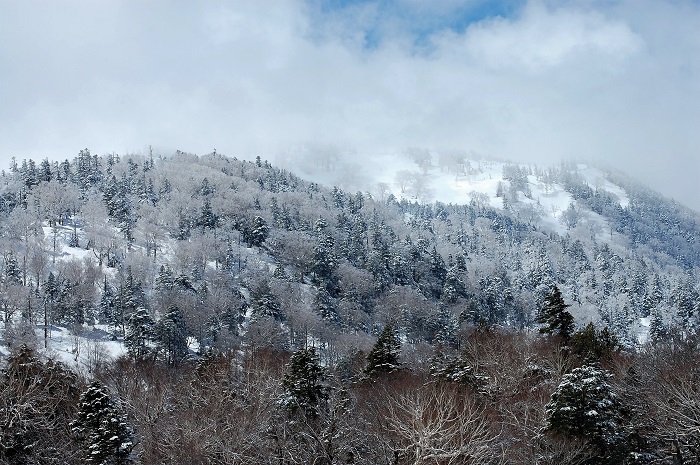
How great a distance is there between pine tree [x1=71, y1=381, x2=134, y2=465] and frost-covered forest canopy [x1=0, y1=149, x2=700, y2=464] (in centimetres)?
12

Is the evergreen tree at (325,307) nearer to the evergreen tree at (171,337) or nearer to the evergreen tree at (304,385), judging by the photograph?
the evergreen tree at (171,337)

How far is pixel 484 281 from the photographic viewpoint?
144 m

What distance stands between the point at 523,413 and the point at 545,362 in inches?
379

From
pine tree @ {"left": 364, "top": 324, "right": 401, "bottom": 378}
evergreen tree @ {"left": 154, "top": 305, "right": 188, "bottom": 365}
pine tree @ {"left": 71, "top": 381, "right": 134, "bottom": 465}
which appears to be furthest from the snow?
pine tree @ {"left": 71, "top": 381, "right": 134, "bottom": 465}

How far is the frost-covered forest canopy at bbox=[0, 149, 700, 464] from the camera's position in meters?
26.4

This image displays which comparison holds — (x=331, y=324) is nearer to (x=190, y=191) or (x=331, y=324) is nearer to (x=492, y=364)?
(x=492, y=364)

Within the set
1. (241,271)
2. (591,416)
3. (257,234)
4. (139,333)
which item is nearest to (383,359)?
(591,416)

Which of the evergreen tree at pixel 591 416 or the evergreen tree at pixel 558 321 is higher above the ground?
the evergreen tree at pixel 558 321

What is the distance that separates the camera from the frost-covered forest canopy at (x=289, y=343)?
26438 millimetres

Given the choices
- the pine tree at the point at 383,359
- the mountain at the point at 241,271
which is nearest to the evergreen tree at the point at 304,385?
the pine tree at the point at 383,359

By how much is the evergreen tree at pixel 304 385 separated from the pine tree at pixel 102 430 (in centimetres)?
1000

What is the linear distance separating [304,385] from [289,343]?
55285 mm

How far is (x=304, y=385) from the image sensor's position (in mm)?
37719

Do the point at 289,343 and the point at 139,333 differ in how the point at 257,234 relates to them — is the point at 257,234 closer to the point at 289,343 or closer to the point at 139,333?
the point at 289,343
